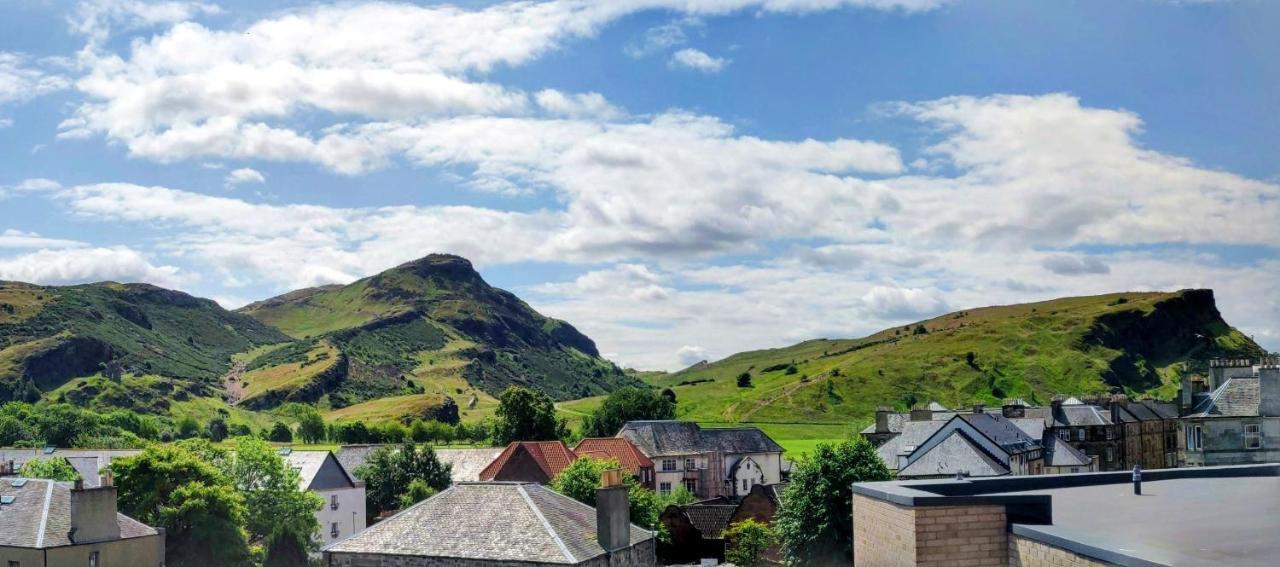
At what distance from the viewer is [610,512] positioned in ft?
129

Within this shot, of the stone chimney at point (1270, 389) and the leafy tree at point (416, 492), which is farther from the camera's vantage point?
the leafy tree at point (416, 492)

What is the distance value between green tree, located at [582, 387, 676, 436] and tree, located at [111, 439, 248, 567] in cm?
9135

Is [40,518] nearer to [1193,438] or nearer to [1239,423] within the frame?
[1193,438]

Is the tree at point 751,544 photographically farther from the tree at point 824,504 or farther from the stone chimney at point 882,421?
the stone chimney at point 882,421

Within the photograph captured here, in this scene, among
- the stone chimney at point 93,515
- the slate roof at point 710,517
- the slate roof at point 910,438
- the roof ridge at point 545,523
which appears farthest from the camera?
the slate roof at point 710,517

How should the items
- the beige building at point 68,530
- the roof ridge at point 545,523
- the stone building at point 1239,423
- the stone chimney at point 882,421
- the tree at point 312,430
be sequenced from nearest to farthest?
the roof ridge at point 545,523 < the beige building at point 68,530 < the stone building at point 1239,423 < the stone chimney at point 882,421 < the tree at point 312,430

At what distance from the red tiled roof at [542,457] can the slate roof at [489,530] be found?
1861 inches

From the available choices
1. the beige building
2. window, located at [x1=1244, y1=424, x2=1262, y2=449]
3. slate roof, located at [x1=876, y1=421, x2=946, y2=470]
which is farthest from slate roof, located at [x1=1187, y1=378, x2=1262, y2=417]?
the beige building

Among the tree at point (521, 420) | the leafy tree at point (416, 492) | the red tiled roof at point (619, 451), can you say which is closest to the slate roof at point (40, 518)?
the leafy tree at point (416, 492)

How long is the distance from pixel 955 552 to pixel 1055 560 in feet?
4.96

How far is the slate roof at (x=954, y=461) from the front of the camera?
206ft

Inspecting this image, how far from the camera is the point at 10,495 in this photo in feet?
161

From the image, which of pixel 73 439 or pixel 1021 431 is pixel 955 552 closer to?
pixel 1021 431

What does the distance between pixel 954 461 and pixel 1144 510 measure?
5056 centimetres
